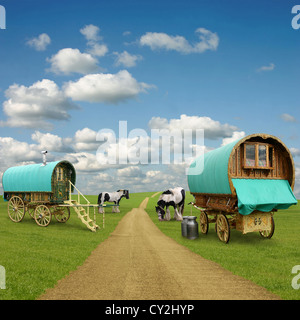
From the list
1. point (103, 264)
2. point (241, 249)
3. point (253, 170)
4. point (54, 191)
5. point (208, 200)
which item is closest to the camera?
point (103, 264)

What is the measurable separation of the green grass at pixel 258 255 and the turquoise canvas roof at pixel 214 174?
9.64 ft

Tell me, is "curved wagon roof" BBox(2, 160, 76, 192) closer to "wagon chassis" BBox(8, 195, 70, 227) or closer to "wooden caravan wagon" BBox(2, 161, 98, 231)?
"wooden caravan wagon" BBox(2, 161, 98, 231)

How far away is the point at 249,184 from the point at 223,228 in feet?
9.30

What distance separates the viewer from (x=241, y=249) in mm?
13953

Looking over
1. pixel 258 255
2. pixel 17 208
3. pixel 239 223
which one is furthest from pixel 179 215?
pixel 17 208

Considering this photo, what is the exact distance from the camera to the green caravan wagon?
74.5 ft

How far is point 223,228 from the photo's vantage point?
15742mm

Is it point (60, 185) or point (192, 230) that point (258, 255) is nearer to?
point (192, 230)

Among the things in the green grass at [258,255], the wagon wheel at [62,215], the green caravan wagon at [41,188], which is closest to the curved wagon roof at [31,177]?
the green caravan wagon at [41,188]

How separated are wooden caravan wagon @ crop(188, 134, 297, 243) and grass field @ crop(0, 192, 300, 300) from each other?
4.23 feet

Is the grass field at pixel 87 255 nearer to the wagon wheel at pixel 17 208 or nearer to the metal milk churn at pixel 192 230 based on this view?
the metal milk churn at pixel 192 230
